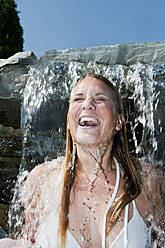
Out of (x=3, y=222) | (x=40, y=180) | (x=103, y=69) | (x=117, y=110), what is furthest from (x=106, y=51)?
(x=3, y=222)

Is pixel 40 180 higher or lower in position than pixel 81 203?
higher

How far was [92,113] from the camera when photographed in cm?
162

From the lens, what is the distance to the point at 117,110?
1757mm

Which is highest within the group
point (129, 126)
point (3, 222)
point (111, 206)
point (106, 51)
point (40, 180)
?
point (106, 51)

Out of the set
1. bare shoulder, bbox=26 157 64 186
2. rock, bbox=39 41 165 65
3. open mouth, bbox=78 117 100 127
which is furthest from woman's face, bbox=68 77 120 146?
bare shoulder, bbox=26 157 64 186

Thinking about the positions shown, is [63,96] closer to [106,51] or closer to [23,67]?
[23,67]

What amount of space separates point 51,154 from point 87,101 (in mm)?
1043

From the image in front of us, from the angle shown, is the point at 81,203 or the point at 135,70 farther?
the point at 135,70

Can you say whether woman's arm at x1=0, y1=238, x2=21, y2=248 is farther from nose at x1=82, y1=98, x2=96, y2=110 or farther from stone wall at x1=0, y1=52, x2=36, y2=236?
nose at x1=82, y1=98, x2=96, y2=110

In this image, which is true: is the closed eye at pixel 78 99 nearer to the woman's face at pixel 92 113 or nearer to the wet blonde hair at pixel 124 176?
the woman's face at pixel 92 113

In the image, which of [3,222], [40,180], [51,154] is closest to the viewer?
[40,180]

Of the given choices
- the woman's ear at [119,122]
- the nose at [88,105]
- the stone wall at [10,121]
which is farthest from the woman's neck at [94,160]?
the stone wall at [10,121]

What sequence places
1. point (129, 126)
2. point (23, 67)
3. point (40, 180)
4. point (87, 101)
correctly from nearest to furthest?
point (87, 101), point (40, 180), point (23, 67), point (129, 126)

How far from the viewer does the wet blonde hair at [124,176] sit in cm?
162
